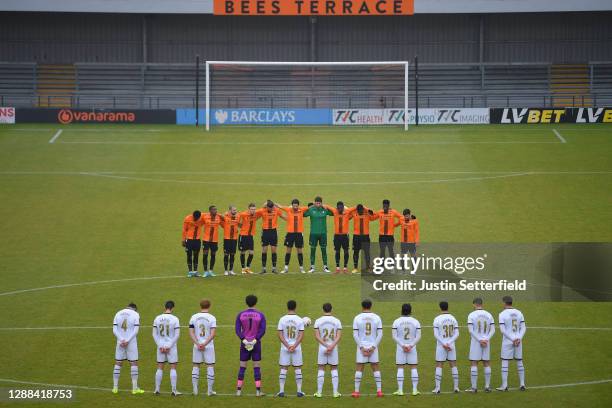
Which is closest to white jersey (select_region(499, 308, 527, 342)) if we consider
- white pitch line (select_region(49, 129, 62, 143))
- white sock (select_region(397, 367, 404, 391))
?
white sock (select_region(397, 367, 404, 391))

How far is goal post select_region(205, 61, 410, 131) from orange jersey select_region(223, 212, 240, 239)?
24.1m

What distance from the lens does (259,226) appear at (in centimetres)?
3203

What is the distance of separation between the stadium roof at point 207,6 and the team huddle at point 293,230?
1278 inches

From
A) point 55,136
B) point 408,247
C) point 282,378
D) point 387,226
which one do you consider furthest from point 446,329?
point 55,136

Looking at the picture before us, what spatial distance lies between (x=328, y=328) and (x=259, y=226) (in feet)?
48.8

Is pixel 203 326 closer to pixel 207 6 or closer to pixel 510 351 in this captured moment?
pixel 510 351

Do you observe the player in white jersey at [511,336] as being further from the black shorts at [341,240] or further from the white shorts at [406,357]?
the black shorts at [341,240]

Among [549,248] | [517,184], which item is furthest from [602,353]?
[517,184]

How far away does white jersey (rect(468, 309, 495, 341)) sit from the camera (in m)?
17.5

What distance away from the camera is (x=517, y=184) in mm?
36531

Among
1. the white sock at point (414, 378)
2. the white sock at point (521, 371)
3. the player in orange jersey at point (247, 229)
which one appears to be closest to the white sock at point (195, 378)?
the white sock at point (414, 378)

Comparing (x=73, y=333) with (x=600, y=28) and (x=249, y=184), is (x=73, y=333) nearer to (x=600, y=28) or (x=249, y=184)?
(x=249, y=184)

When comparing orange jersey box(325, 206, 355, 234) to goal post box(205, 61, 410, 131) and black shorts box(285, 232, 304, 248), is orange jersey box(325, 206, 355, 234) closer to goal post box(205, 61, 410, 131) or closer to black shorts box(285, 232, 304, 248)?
black shorts box(285, 232, 304, 248)

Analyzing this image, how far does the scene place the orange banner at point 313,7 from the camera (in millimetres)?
54844
